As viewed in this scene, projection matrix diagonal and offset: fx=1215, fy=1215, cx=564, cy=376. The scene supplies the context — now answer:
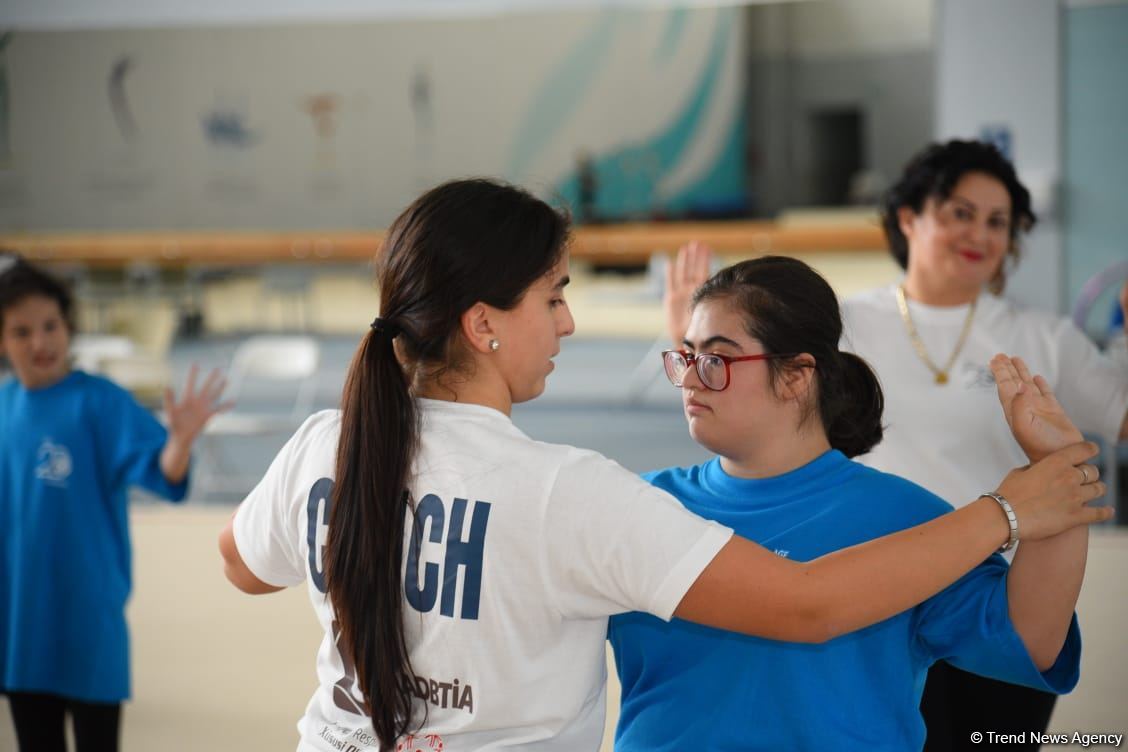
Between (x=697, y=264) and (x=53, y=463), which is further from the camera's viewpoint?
(x=53, y=463)

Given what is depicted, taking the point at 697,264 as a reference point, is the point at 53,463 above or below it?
below

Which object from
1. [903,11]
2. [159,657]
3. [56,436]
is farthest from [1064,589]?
[903,11]

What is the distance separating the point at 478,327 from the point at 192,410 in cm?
144

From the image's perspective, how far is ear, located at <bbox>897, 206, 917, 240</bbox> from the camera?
2373mm

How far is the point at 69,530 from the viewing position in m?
2.58

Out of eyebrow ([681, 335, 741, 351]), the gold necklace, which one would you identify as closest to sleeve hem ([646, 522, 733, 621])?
eyebrow ([681, 335, 741, 351])

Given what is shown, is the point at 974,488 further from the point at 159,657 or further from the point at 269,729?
the point at 159,657

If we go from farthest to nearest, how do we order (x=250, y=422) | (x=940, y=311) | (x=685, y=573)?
(x=250, y=422) < (x=940, y=311) < (x=685, y=573)

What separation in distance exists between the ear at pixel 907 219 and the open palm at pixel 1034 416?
1.10 metres

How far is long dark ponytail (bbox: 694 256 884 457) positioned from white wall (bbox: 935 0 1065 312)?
438 cm

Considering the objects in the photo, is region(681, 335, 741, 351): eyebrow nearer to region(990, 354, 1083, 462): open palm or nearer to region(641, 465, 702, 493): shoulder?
region(641, 465, 702, 493): shoulder

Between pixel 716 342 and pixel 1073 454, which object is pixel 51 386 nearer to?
pixel 716 342

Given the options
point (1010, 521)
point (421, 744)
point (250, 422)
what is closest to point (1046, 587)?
point (1010, 521)

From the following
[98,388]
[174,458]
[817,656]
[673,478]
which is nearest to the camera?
[817,656]
